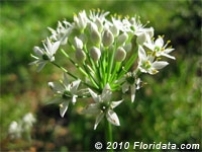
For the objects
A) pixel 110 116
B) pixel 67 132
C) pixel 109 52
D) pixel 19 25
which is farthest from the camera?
pixel 19 25

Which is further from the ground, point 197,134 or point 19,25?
point 19,25

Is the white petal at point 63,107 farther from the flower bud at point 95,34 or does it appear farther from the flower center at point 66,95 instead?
the flower bud at point 95,34

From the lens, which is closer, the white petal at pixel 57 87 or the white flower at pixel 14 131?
the white petal at pixel 57 87

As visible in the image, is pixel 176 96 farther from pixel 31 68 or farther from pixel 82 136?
pixel 31 68

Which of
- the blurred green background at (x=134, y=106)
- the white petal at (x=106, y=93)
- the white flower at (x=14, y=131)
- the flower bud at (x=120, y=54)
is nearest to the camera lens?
the white petal at (x=106, y=93)

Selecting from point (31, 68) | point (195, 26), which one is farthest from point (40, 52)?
point (31, 68)

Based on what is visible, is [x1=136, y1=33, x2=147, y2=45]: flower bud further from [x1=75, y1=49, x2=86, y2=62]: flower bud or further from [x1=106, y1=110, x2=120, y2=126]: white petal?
[x1=106, y1=110, x2=120, y2=126]: white petal

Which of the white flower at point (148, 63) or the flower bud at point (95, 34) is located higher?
the flower bud at point (95, 34)

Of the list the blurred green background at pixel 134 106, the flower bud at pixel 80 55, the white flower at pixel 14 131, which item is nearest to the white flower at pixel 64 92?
the flower bud at pixel 80 55

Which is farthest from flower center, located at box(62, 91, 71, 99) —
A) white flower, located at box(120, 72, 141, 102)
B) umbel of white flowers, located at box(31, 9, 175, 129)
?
white flower, located at box(120, 72, 141, 102)
